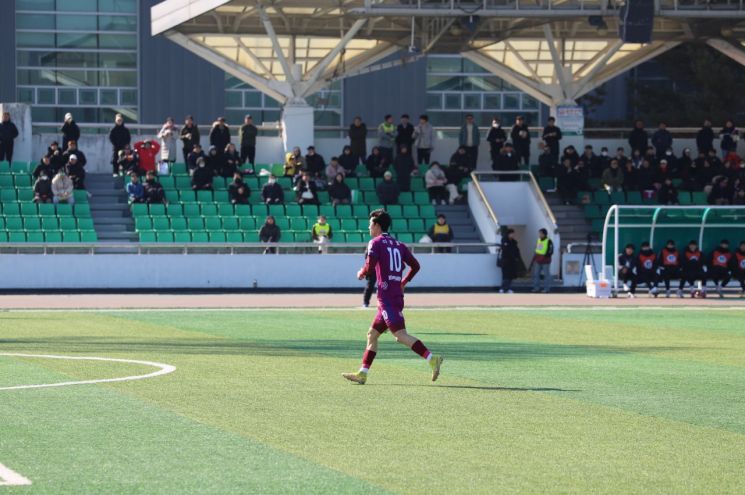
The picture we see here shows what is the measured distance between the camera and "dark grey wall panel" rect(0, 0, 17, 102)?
2105 inches

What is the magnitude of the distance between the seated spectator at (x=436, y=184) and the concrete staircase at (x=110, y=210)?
7.99 m

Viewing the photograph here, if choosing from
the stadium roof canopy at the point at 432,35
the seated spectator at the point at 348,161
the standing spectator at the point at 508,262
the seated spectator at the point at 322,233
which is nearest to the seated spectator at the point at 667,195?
the stadium roof canopy at the point at 432,35

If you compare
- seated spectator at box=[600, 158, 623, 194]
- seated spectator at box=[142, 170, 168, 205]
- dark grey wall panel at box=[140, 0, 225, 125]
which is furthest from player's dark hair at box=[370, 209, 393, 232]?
dark grey wall panel at box=[140, 0, 225, 125]

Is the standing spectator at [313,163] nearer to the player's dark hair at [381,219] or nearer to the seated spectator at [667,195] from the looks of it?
the seated spectator at [667,195]

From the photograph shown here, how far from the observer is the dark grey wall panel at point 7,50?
53.5m

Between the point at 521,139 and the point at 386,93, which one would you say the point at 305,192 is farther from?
the point at 386,93

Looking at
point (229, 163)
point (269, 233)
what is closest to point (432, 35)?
point (229, 163)

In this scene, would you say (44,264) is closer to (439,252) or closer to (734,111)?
(439,252)

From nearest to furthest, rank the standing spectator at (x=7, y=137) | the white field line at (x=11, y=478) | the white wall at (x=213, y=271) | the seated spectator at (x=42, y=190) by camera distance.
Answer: the white field line at (x=11, y=478)
the white wall at (x=213, y=271)
the seated spectator at (x=42, y=190)
the standing spectator at (x=7, y=137)

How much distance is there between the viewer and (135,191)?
127 feet

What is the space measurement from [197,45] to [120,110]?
11630 millimetres

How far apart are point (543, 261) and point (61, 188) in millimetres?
11844

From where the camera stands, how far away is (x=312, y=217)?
38969 millimetres

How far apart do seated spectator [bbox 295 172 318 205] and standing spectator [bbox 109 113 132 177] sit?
4872 millimetres
